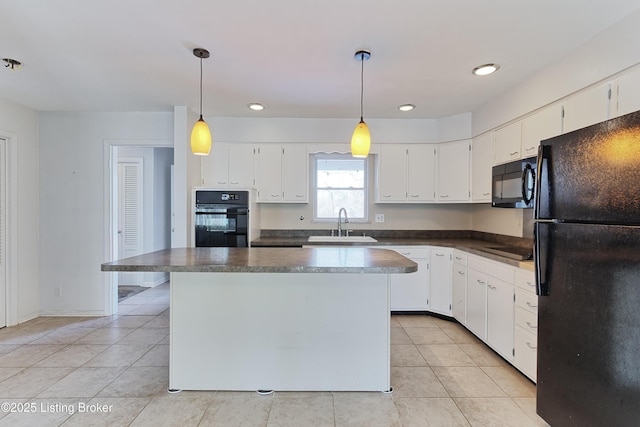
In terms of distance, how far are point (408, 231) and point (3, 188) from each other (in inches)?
183

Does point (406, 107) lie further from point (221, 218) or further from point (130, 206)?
point (130, 206)

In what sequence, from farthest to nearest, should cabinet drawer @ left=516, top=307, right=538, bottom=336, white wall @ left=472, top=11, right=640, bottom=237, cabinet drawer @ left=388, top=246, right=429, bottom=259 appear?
cabinet drawer @ left=388, top=246, right=429, bottom=259, cabinet drawer @ left=516, top=307, right=538, bottom=336, white wall @ left=472, top=11, right=640, bottom=237

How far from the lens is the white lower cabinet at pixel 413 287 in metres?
3.75

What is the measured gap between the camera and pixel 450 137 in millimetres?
3908

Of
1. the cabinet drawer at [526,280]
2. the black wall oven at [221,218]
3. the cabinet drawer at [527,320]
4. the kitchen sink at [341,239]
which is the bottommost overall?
the cabinet drawer at [527,320]

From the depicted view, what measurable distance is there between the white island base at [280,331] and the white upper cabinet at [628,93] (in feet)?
5.52

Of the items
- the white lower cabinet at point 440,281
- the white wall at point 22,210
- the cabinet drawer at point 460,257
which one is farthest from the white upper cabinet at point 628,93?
the white wall at point 22,210

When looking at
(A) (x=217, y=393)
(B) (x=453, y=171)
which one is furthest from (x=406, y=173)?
(A) (x=217, y=393)

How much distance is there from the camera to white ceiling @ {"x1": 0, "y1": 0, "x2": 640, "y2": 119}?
5.98ft

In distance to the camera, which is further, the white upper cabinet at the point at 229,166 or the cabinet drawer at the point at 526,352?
the white upper cabinet at the point at 229,166

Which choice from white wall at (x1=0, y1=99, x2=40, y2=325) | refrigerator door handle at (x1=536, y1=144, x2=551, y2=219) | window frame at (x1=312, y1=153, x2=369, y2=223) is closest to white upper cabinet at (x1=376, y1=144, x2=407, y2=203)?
window frame at (x1=312, y1=153, x2=369, y2=223)

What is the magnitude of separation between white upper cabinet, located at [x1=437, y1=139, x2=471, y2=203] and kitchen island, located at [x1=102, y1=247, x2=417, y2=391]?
81.4 inches

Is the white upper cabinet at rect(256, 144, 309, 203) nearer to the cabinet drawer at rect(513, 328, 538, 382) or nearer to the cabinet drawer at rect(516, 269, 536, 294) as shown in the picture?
the cabinet drawer at rect(516, 269, 536, 294)

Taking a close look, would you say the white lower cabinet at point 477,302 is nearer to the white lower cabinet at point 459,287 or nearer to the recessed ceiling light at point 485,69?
the white lower cabinet at point 459,287
